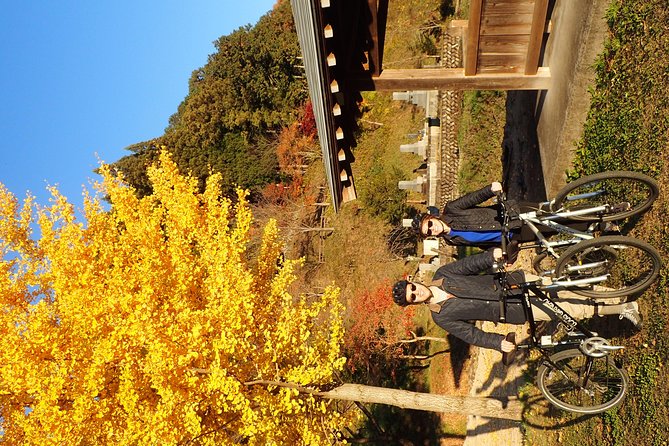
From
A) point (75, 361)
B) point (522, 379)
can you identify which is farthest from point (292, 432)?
point (522, 379)

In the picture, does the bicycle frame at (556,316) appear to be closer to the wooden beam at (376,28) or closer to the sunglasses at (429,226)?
the sunglasses at (429,226)

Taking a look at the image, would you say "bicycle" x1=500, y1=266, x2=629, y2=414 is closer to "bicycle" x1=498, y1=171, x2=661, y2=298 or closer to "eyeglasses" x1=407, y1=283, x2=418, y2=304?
"bicycle" x1=498, y1=171, x2=661, y2=298

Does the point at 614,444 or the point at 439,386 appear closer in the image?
the point at 614,444

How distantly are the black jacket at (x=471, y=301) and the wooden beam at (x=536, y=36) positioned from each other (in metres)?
4.83

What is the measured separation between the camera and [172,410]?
9750mm

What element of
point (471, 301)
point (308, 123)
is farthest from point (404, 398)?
point (308, 123)

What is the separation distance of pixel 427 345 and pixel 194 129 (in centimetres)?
2048

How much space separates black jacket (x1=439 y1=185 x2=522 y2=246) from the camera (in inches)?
302

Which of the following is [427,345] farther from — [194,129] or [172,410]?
[194,129]

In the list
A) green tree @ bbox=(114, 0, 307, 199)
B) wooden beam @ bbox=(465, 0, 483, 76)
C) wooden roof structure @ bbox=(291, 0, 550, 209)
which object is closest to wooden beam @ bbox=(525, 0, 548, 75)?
wooden roof structure @ bbox=(291, 0, 550, 209)

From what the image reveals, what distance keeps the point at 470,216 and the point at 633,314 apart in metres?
3.11

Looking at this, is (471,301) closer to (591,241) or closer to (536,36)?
(591,241)

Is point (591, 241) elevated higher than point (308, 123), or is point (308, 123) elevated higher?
point (308, 123)

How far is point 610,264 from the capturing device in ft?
24.6
